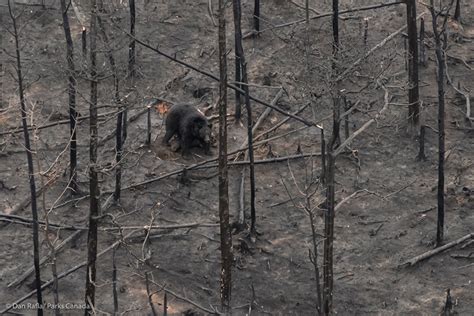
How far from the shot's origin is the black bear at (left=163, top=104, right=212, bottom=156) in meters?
21.5

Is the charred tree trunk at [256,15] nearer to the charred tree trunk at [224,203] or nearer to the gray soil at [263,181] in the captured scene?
the gray soil at [263,181]

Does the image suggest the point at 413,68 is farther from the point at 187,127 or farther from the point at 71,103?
the point at 71,103

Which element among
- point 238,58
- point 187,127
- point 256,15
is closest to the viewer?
point 238,58

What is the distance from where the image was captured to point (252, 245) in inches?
756

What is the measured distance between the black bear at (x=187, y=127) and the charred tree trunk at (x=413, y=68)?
412 cm

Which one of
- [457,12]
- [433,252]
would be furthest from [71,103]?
[457,12]

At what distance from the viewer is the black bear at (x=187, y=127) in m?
21.5

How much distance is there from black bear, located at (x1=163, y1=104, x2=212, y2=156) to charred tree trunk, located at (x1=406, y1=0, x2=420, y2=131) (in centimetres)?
412

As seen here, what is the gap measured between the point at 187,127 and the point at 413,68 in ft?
15.4

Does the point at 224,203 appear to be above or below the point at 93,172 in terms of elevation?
below

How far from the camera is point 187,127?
2152 centimetres

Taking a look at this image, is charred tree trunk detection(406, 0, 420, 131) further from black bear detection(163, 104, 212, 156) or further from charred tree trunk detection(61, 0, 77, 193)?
charred tree trunk detection(61, 0, 77, 193)

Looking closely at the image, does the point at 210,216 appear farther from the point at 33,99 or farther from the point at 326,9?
the point at 326,9

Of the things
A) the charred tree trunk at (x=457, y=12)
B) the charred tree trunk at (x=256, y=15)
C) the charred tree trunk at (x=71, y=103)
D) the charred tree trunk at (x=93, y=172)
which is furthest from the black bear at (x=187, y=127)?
the charred tree trunk at (x=457, y=12)
